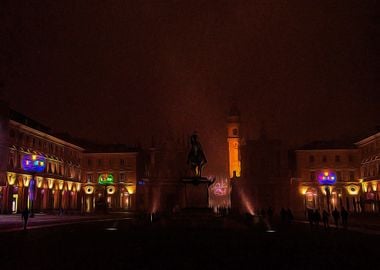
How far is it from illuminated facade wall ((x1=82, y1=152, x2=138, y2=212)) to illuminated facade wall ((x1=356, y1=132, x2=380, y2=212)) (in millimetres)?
47870

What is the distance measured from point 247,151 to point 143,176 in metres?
24.7

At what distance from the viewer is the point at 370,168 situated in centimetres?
8094

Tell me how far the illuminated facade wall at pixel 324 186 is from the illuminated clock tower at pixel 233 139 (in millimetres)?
25583

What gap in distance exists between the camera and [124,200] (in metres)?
92.3

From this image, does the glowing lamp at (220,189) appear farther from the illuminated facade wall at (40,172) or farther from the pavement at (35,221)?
the pavement at (35,221)

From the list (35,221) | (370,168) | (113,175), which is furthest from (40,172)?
(370,168)

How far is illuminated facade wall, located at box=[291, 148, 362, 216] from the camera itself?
8656cm

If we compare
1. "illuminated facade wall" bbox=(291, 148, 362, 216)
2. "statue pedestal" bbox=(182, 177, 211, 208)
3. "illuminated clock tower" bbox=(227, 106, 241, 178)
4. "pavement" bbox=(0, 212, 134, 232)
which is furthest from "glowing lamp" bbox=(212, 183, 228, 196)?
"statue pedestal" bbox=(182, 177, 211, 208)

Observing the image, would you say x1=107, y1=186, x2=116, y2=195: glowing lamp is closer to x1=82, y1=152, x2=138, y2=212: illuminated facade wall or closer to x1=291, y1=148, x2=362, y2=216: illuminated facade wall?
x1=82, y1=152, x2=138, y2=212: illuminated facade wall

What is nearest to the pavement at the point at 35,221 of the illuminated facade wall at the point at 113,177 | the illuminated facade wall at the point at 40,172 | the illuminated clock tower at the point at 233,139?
the illuminated facade wall at the point at 40,172

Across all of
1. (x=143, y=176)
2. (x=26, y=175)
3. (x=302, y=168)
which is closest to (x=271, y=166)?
(x=302, y=168)

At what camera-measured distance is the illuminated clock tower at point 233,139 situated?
115188 mm

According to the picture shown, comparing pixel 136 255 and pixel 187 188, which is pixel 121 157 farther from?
pixel 136 255

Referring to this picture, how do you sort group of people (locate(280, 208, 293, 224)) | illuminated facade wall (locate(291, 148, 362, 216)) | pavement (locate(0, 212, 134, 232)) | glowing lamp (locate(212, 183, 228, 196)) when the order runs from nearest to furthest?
pavement (locate(0, 212, 134, 232))
group of people (locate(280, 208, 293, 224))
illuminated facade wall (locate(291, 148, 362, 216))
glowing lamp (locate(212, 183, 228, 196))
